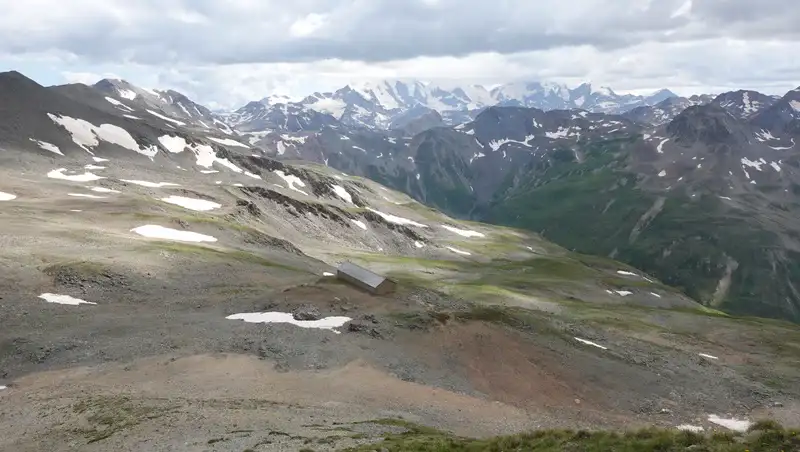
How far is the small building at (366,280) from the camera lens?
5947 centimetres

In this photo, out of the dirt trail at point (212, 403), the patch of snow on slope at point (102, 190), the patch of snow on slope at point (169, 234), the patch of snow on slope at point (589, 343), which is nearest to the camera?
the dirt trail at point (212, 403)

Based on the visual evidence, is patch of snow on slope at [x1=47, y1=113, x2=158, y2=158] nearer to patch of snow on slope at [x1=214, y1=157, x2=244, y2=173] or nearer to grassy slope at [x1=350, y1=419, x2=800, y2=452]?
patch of snow on slope at [x1=214, y1=157, x2=244, y2=173]

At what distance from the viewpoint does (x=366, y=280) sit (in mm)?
60312

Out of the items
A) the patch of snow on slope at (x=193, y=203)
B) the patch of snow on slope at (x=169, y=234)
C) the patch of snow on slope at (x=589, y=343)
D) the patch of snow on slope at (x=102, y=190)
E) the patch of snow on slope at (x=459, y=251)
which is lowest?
the patch of snow on slope at (x=459, y=251)

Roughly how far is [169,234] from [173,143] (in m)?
109

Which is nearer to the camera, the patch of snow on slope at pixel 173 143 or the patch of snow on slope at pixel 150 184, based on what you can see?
the patch of snow on slope at pixel 150 184

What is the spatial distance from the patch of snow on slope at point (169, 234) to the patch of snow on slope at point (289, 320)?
107 ft

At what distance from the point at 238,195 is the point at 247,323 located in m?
81.8

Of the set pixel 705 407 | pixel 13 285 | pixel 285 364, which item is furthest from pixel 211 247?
pixel 705 407

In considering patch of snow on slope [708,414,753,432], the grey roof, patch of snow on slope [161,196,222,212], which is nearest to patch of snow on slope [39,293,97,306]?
the grey roof

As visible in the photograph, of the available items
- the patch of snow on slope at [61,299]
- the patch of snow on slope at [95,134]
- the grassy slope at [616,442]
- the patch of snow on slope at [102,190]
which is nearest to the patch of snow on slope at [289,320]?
the patch of snow on slope at [61,299]

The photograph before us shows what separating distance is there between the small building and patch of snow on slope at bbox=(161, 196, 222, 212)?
53602mm

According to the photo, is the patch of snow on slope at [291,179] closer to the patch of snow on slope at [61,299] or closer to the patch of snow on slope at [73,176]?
the patch of snow on slope at [73,176]

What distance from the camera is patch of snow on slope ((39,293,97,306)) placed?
49.4 meters
